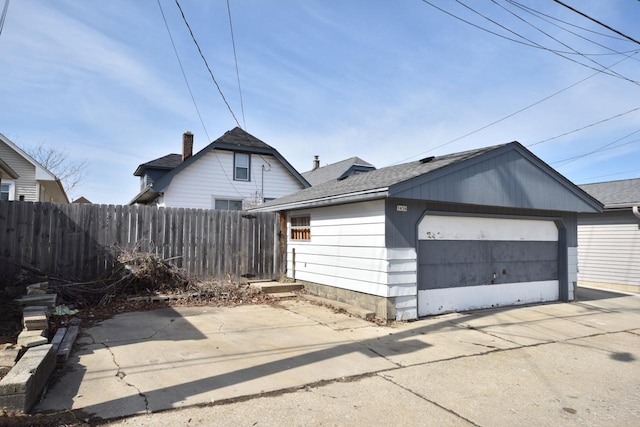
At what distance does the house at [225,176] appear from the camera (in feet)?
54.7

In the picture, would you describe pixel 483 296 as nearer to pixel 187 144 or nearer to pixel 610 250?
pixel 610 250

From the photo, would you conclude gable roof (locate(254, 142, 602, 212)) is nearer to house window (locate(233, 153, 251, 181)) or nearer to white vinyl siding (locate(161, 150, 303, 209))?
white vinyl siding (locate(161, 150, 303, 209))

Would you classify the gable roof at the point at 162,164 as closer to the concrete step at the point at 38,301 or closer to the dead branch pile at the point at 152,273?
the dead branch pile at the point at 152,273

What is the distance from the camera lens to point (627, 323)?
25.5ft

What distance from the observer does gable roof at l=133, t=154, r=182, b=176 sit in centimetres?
1945

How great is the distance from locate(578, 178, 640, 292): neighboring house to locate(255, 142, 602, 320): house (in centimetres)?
458

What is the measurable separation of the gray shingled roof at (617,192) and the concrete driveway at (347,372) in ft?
25.5

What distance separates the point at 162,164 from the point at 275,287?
42.0 ft

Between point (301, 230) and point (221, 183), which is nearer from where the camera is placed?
point (301, 230)

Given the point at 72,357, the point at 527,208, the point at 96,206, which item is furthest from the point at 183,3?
the point at 527,208

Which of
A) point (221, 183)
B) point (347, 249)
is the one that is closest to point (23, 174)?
point (221, 183)

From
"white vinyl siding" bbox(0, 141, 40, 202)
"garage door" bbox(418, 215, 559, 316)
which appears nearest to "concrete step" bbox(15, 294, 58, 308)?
"garage door" bbox(418, 215, 559, 316)

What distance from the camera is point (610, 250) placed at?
13953 millimetres

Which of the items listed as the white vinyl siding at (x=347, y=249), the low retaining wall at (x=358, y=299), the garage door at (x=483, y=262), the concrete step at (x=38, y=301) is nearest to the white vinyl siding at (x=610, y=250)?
the garage door at (x=483, y=262)
